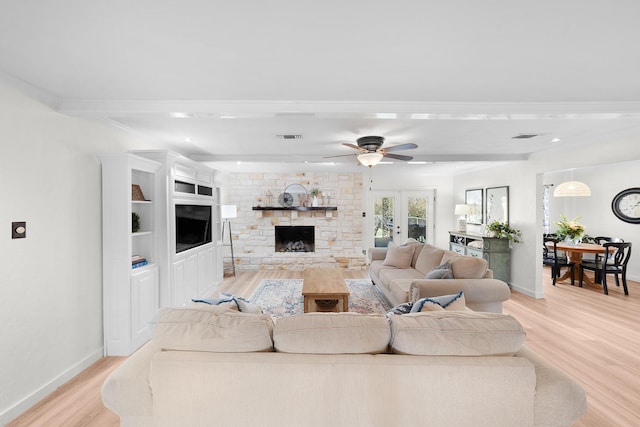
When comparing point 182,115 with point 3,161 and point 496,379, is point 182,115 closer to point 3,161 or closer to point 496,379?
point 3,161

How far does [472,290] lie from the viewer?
3.27m

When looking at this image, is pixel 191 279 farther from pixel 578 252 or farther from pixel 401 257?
pixel 578 252

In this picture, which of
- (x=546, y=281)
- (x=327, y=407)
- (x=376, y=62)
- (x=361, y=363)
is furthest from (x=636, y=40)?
(x=546, y=281)

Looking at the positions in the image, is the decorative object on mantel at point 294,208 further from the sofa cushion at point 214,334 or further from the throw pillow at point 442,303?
the sofa cushion at point 214,334

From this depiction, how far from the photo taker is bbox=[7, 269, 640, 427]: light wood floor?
2172mm

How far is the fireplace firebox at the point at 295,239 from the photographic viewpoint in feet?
24.8

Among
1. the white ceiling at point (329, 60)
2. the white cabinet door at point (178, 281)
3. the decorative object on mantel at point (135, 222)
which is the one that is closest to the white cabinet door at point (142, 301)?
the white cabinet door at point (178, 281)

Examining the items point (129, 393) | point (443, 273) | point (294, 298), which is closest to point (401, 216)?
point (294, 298)

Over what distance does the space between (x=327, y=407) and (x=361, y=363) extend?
0.84 feet

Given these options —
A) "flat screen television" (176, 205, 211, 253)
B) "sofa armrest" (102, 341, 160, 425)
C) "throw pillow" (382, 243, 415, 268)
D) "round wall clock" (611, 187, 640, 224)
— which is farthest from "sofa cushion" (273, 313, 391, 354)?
"round wall clock" (611, 187, 640, 224)

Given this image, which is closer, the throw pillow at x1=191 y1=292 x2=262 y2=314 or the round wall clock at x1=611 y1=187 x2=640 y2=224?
the throw pillow at x1=191 y1=292 x2=262 y2=314

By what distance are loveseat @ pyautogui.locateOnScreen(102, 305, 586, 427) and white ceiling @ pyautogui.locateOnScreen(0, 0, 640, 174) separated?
62.0 inches

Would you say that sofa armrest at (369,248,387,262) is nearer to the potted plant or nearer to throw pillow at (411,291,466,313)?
the potted plant

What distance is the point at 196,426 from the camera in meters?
1.46
